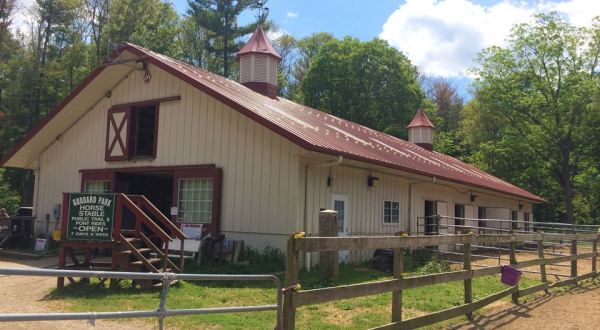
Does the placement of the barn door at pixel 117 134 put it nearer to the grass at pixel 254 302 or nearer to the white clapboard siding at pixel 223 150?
the white clapboard siding at pixel 223 150

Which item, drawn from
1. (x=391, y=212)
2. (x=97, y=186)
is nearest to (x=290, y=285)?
(x=391, y=212)

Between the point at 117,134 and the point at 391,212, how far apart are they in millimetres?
8544

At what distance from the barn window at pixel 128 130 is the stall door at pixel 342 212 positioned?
5.49 m

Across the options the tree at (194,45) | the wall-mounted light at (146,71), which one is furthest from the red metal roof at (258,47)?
the tree at (194,45)

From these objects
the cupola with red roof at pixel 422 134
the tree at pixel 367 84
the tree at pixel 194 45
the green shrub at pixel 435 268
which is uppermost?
the tree at pixel 194 45

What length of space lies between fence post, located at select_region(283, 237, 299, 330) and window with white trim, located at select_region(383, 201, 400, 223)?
36.9 feet

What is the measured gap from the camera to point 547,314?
29.2ft

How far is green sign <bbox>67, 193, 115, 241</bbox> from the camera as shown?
32.4 feet

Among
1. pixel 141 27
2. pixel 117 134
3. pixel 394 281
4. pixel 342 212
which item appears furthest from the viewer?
pixel 141 27

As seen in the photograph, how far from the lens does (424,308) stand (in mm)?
8422

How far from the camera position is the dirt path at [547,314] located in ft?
26.1

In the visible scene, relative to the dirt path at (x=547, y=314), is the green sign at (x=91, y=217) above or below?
above

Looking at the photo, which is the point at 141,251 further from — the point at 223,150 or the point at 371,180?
the point at 371,180

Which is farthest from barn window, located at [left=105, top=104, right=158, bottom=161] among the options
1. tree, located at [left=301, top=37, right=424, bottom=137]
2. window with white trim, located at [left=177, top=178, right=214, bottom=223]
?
tree, located at [left=301, top=37, right=424, bottom=137]
